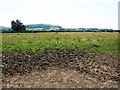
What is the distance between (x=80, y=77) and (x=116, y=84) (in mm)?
2464

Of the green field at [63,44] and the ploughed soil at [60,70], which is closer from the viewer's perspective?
the ploughed soil at [60,70]

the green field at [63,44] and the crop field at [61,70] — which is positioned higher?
the green field at [63,44]

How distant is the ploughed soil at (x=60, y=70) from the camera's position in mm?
16594

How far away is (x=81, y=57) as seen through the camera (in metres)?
23.6

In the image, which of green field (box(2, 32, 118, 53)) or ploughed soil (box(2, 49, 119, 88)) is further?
green field (box(2, 32, 118, 53))

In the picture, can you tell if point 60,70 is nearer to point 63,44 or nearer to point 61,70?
point 61,70

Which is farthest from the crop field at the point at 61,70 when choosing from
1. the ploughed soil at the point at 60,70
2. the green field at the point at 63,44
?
the green field at the point at 63,44

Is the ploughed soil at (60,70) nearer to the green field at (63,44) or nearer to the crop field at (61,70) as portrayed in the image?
the crop field at (61,70)

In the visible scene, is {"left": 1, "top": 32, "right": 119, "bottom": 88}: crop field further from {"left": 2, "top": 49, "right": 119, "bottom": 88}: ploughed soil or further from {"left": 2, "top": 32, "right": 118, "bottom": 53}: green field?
{"left": 2, "top": 32, "right": 118, "bottom": 53}: green field

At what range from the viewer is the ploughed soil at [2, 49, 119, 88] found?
16594 millimetres

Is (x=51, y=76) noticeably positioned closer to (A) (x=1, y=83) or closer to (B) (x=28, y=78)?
(B) (x=28, y=78)

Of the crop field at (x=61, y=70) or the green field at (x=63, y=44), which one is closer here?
the crop field at (x=61, y=70)

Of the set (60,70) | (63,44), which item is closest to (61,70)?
(60,70)

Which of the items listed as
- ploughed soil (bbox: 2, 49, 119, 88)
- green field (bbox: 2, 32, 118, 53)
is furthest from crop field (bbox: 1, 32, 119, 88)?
green field (bbox: 2, 32, 118, 53)
